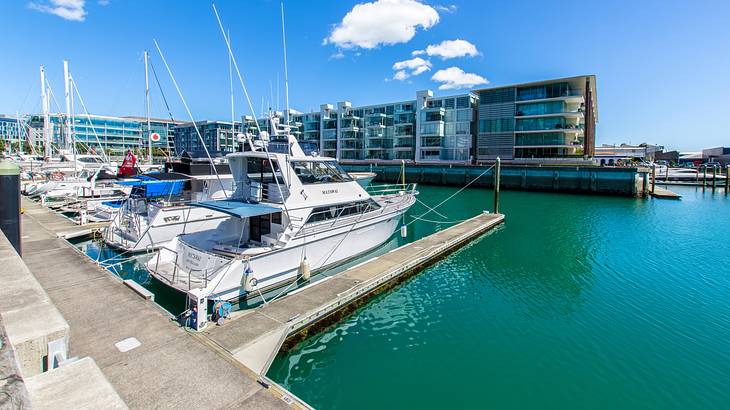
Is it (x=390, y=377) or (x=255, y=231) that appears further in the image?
(x=255, y=231)

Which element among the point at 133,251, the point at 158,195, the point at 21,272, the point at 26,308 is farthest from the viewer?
the point at 158,195

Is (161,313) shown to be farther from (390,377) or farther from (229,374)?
(390,377)

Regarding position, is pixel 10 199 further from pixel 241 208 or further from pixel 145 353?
pixel 241 208

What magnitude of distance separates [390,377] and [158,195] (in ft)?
49.9

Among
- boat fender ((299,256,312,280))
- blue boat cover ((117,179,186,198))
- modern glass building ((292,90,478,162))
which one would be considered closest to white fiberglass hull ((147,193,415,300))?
boat fender ((299,256,312,280))

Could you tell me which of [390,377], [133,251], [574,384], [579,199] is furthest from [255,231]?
[579,199]

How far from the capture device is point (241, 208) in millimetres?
11891

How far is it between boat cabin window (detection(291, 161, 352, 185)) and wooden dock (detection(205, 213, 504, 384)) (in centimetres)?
381

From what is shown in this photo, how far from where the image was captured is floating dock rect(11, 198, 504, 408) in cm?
541

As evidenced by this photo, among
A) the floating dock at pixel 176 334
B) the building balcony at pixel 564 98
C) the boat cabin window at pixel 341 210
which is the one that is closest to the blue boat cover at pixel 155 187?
the floating dock at pixel 176 334

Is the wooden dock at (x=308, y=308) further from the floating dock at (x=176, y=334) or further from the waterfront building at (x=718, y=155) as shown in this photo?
the waterfront building at (x=718, y=155)

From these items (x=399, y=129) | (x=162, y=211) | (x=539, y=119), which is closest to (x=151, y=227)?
(x=162, y=211)

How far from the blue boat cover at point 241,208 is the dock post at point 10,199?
5.08 meters

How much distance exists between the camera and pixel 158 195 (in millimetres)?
17938
